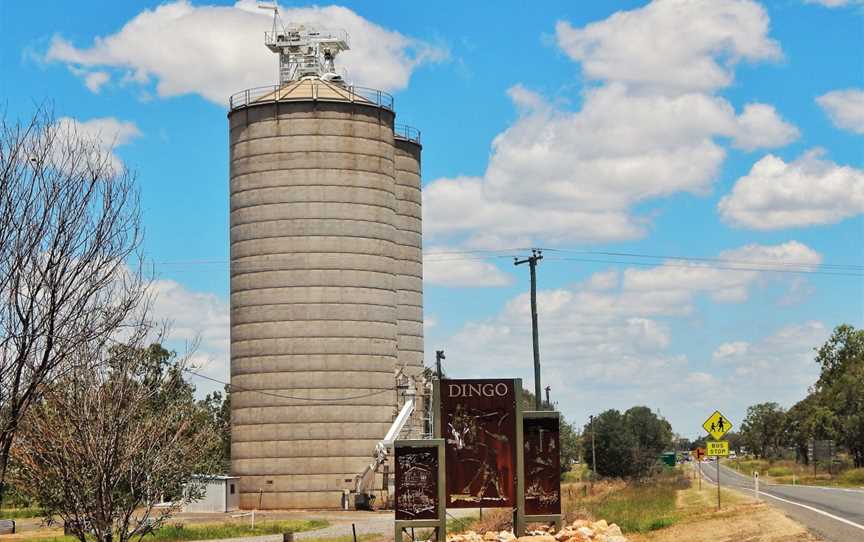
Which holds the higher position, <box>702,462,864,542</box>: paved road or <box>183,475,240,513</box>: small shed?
<box>702,462,864,542</box>: paved road

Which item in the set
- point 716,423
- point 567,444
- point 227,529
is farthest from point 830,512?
point 567,444

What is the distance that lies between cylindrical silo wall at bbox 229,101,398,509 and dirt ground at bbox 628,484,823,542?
3708 centimetres

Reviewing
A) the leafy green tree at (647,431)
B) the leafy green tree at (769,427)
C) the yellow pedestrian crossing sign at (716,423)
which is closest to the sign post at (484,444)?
the yellow pedestrian crossing sign at (716,423)

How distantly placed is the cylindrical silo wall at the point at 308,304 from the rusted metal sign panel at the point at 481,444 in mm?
45977

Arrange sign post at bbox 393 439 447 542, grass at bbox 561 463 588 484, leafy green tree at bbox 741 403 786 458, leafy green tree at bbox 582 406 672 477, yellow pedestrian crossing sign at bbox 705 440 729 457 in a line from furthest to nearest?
1. leafy green tree at bbox 741 403 786 458
2. leafy green tree at bbox 582 406 672 477
3. grass at bbox 561 463 588 484
4. yellow pedestrian crossing sign at bbox 705 440 729 457
5. sign post at bbox 393 439 447 542

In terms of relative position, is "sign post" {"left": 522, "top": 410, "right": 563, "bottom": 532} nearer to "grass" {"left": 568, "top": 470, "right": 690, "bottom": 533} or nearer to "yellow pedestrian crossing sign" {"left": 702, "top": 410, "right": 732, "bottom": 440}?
Result: "grass" {"left": 568, "top": 470, "right": 690, "bottom": 533}

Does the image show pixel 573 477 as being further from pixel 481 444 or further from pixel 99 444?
pixel 99 444

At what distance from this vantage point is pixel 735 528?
108 ft

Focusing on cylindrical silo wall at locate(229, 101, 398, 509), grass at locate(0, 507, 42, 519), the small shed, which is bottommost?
grass at locate(0, 507, 42, 519)

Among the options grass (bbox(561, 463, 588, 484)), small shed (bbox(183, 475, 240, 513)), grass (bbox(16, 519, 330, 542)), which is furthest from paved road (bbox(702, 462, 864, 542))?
grass (bbox(561, 463, 588, 484))

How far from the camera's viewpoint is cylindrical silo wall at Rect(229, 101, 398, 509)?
74500 mm

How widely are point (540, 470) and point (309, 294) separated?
47109 mm

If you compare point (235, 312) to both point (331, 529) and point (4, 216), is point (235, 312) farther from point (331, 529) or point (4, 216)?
point (4, 216)

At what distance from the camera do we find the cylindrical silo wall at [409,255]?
89938 millimetres
